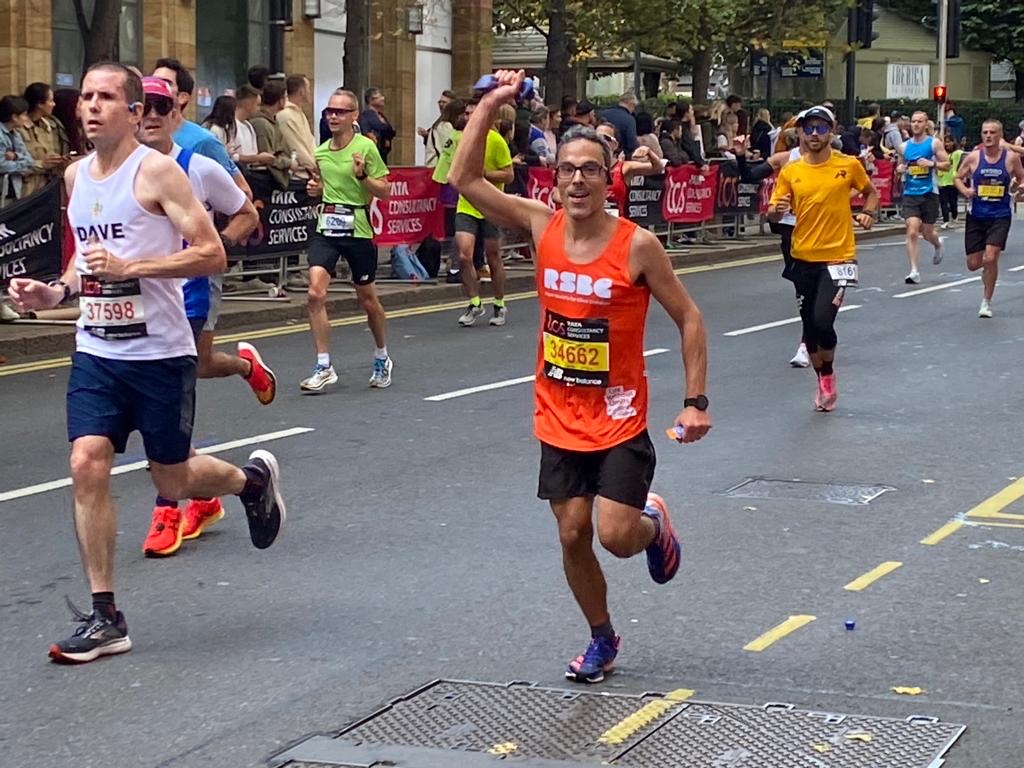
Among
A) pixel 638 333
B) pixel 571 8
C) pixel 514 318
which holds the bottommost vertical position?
pixel 514 318

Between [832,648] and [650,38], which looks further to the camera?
[650,38]

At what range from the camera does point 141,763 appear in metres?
5.27

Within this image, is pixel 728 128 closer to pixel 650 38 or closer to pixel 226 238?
pixel 650 38

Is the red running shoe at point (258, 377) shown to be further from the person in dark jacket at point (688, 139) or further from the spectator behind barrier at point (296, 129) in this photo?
the person in dark jacket at point (688, 139)

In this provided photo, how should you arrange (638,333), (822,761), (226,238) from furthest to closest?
(226,238) → (638,333) → (822,761)

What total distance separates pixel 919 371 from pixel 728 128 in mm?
16782

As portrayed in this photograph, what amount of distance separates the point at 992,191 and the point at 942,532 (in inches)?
396

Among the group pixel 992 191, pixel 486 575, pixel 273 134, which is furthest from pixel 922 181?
pixel 486 575

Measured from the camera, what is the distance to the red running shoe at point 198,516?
322 inches

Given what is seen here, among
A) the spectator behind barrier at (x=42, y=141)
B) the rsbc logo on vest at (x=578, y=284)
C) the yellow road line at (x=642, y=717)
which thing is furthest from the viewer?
the spectator behind barrier at (x=42, y=141)

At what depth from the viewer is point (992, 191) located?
58.3ft

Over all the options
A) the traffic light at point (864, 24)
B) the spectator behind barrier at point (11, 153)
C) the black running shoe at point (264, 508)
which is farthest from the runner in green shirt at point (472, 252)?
the traffic light at point (864, 24)

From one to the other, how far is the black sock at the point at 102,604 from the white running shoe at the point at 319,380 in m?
6.24

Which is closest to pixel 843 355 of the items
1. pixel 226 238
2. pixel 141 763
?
pixel 226 238
